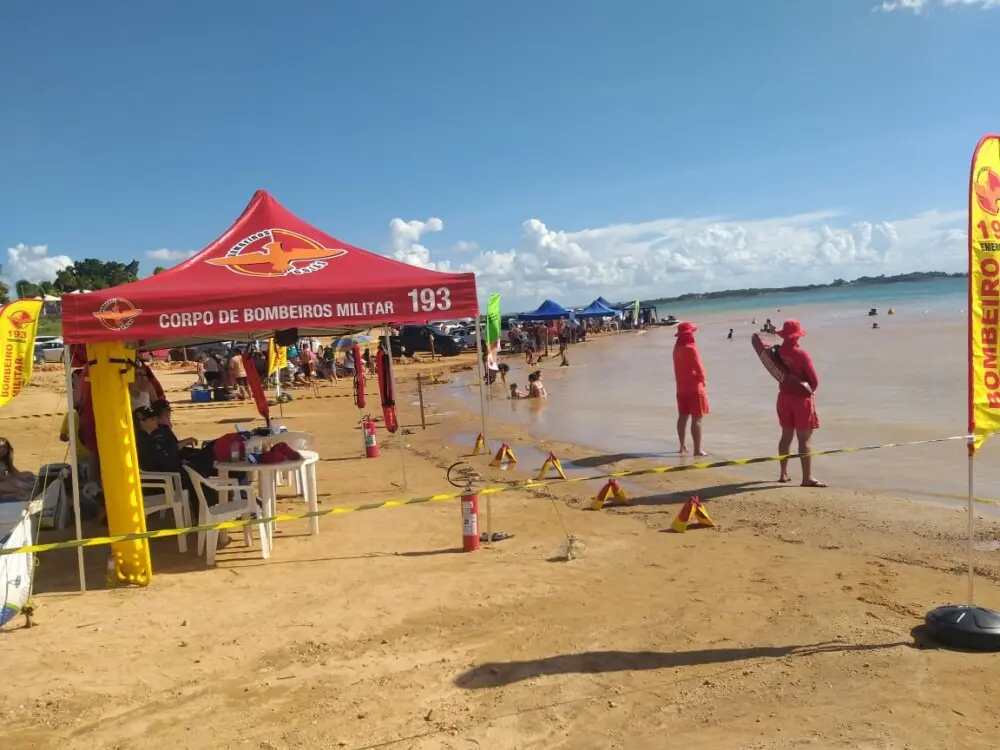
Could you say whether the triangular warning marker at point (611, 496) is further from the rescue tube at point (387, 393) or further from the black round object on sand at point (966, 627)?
the black round object on sand at point (966, 627)

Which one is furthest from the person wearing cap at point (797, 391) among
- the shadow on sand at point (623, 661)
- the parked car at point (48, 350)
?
the parked car at point (48, 350)

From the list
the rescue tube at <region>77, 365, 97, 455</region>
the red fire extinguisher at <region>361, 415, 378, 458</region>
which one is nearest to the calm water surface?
the red fire extinguisher at <region>361, 415, 378, 458</region>

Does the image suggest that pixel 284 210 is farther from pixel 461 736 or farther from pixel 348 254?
pixel 461 736

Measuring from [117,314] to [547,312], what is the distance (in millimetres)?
32908

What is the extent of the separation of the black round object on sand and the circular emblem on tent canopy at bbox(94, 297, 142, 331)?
5844 millimetres

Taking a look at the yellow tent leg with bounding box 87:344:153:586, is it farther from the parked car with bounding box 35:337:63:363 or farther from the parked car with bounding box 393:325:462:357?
the parked car with bounding box 35:337:63:363

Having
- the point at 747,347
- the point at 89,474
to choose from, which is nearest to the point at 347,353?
the point at 747,347

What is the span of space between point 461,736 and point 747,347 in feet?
113

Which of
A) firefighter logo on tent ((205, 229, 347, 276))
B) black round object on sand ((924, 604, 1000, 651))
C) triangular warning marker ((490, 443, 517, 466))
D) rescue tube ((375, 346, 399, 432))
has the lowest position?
triangular warning marker ((490, 443, 517, 466))

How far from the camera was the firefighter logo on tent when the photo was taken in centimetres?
657

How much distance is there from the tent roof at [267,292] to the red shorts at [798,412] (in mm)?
3957

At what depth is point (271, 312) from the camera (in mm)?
6145

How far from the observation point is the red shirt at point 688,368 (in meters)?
10.0

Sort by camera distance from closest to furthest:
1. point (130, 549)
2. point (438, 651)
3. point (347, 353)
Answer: point (438, 651) → point (130, 549) → point (347, 353)
